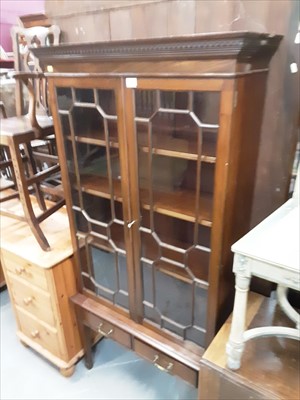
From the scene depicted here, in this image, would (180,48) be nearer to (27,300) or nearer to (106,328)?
(106,328)

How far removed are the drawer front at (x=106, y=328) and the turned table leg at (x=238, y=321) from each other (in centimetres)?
59

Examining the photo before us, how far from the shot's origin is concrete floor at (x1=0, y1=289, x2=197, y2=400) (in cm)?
164

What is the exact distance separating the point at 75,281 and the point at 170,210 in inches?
30.5

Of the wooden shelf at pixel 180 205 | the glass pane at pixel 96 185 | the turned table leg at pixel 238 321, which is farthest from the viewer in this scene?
the glass pane at pixel 96 185

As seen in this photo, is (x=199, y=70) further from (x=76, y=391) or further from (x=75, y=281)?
(x=76, y=391)

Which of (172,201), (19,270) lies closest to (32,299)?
(19,270)

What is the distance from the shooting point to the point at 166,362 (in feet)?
4.40

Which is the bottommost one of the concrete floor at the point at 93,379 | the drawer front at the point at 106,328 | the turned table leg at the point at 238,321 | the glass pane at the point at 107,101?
the concrete floor at the point at 93,379

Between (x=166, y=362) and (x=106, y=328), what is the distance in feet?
1.16

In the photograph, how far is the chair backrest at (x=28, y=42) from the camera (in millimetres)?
1475

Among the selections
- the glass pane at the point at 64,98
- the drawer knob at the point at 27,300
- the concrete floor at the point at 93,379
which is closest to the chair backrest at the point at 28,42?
the glass pane at the point at 64,98

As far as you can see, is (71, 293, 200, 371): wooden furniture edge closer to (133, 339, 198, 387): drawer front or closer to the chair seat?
(133, 339, 198, 387): drawer front

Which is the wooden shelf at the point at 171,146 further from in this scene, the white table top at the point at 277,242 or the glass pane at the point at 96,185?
the white table top at the point at 277,242

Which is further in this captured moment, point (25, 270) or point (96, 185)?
point (25, 270)
